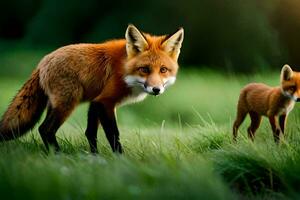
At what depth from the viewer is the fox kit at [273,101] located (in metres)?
5.00

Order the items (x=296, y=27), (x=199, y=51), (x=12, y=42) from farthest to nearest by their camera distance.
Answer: (x=12, y=42) → (x=199, y=51) → (x=296, y=27)

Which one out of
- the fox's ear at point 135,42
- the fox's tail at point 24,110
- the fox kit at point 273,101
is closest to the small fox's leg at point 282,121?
the fox kit at point 273,101

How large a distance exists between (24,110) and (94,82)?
2.39ft

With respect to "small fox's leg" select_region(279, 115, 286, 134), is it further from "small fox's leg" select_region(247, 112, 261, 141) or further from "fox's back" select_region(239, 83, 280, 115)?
"small fox's leg" select_region(247, 112, 261, 141)

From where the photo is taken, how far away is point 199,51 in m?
10.3

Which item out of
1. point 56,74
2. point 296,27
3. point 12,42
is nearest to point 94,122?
point 56,74

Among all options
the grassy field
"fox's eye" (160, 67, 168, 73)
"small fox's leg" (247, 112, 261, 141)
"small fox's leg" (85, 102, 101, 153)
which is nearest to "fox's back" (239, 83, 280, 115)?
"small fox's leg" (247, 112, 261, 141)

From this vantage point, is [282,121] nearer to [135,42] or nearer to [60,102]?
[135,42]

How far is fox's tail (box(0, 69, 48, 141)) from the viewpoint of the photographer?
17.0 ft

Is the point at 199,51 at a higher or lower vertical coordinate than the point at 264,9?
lower

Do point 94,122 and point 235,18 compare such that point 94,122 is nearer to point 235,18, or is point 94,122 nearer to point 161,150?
point 161,150

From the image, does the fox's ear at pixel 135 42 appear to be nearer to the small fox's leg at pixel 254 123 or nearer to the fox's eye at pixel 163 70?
the fox's eye at pixel 163 70

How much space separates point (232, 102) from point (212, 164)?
3576 mm

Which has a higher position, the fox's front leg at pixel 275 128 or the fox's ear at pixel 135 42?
the fox's ear at pixel 135 42
